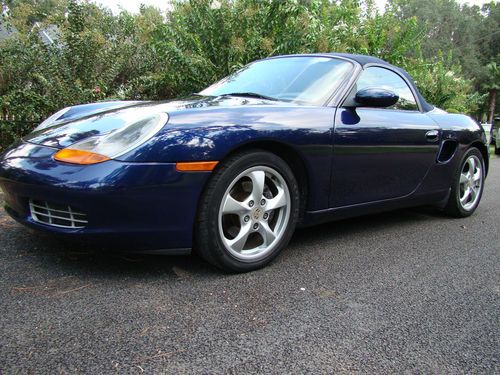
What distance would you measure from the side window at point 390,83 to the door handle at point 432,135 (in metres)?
0.23

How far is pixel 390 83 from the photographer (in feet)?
11.5

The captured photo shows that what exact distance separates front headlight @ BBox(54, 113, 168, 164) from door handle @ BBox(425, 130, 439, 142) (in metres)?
2.14

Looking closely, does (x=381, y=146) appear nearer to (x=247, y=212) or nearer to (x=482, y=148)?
(x=247, y=212)

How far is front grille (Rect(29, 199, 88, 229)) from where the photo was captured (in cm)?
208

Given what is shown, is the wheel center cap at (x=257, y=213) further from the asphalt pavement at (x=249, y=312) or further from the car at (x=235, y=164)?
the asphalt pavement at (x=249, y=312)

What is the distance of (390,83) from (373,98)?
0.77m

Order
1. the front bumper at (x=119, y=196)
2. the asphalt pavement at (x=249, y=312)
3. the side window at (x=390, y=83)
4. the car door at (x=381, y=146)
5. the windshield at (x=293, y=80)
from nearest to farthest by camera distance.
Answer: the asphalt pavement at (x=249, y=312) < the front bumper at (x=119, y=196) < the car door at (x=381, y=146) < the windshield at (x=293, y=80) < the side window at (x=390, y=83)

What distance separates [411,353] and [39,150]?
6.47 feet

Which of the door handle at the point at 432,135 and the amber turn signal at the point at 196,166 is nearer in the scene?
the amber turn signal at the point at 196,166

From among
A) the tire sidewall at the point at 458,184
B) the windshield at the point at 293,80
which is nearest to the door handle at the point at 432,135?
the tire sidewall at the point at 458,184

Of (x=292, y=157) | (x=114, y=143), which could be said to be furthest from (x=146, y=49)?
(x=114, y=143)

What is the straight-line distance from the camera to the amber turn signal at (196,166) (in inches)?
83.0

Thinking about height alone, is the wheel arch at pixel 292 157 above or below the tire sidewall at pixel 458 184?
above

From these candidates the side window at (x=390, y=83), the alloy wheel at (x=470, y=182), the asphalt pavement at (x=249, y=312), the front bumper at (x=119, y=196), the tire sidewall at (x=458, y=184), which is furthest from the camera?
the alloy wheel at (x=470, y=182)
